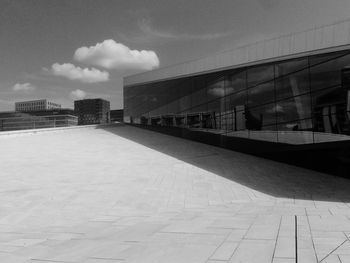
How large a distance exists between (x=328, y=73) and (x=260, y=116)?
4.67 meters

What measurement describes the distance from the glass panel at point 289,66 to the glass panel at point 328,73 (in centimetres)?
61

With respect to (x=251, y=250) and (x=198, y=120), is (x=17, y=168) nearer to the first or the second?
(x=251, y=250)

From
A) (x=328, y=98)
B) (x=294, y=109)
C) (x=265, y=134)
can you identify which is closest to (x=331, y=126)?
(x=328, y=98)

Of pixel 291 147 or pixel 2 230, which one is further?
pixel 291 147

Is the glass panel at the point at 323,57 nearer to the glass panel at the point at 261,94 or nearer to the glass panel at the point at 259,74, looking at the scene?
the glass panel at the point at 259,74

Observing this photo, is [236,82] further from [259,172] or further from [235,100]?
[259,172]

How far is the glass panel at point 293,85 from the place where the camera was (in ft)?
56.0

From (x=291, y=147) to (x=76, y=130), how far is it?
49.0 feet

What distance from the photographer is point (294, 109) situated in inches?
694

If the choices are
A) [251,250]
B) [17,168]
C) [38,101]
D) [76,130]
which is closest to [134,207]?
[251,250]

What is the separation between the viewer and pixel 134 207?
8898 millimetres

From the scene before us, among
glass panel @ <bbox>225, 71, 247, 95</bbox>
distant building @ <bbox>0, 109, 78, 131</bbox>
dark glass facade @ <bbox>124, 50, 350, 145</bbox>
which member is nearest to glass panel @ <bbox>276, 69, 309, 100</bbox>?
dark glass facade @ <bbox>124, 50, 350, 145</bbox>

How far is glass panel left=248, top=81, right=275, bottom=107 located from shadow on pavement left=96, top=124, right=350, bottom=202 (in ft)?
10.4

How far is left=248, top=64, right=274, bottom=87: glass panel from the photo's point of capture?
1905 centimetres
